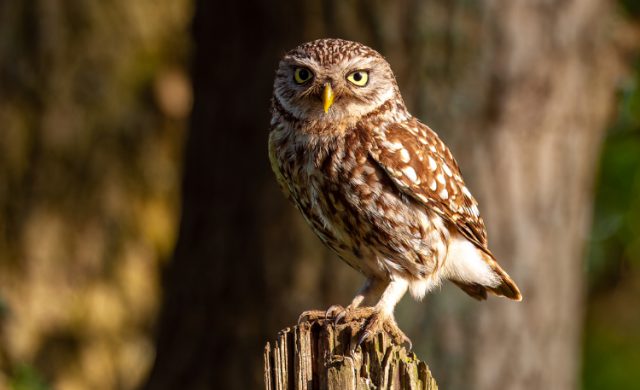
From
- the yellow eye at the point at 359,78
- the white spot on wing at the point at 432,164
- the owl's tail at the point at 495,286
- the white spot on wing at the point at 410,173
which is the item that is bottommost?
the owl's tail at the point at 495,286

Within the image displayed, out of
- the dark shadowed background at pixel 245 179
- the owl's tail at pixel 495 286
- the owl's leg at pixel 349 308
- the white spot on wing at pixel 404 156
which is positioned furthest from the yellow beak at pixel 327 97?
the dark shadowed background at pixel 245 179

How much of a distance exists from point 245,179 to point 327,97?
2843mm

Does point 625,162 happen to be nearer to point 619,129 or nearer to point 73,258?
point 619,129

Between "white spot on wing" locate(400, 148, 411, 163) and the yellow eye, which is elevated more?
the yellow eye

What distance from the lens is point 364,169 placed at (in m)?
4.34

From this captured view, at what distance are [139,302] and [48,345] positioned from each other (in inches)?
34.8

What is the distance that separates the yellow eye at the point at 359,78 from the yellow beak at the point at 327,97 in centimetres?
14

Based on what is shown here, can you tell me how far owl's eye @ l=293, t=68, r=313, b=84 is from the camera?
4.46 metres

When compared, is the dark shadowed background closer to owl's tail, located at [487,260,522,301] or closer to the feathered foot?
owl's tail, located at [487,260,522,301]

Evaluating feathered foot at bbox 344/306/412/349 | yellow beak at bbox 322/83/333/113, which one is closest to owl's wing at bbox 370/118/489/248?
yellow beak at bbox 322/83/333/113

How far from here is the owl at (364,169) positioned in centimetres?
434

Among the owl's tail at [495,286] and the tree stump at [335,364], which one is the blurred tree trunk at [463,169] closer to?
the owl's tail at [495,286]

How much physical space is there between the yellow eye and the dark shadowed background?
7.02 ft

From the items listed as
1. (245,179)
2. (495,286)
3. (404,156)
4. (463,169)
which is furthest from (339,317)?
(245,179)
